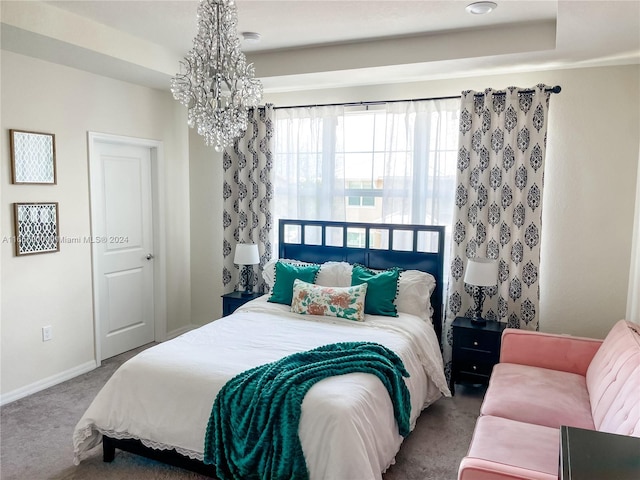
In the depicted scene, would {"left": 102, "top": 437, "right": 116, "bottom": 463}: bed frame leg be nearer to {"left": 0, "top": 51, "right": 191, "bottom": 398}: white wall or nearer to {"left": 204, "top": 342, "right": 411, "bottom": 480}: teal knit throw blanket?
{"left": 204, "top": 342, "right": 411, "bottom": 480}: teal knit throw blanket

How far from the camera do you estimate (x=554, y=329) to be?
3.68 metres

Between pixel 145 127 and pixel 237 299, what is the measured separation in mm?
1855

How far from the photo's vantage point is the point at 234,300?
170 inches

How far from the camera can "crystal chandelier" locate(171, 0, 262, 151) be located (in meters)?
2.40

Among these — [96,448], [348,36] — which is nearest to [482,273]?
[348,36]

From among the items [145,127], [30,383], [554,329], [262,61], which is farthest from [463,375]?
[145,127]

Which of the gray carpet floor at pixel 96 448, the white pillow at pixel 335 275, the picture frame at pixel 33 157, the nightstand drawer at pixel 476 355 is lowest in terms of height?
the gray carpet floor at pixel 96 448

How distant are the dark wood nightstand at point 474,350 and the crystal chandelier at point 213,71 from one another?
7.57ft

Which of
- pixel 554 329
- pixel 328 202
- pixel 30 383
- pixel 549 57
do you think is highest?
pixel 549 57

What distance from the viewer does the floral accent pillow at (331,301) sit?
348 cm

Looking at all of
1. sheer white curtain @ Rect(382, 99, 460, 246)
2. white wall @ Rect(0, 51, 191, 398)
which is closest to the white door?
white wall @ Rect(0, 51, 191, 398)

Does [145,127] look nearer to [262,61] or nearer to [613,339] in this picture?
[262,61]

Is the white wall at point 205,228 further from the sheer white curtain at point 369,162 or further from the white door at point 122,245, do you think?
the sheer white curtain at point 369,162

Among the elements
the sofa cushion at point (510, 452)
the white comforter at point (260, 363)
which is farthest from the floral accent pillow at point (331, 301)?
the sofa cushion at point (510, 452)
